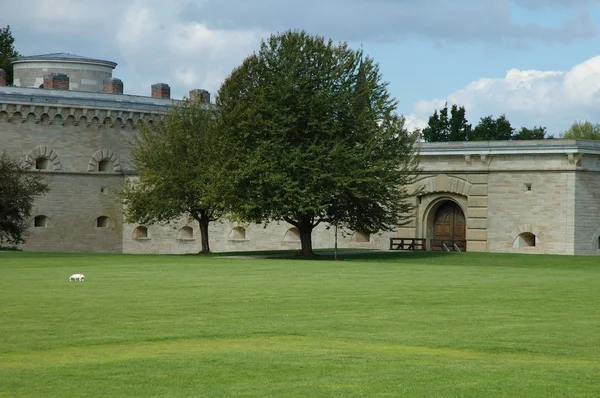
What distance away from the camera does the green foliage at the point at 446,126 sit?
3666 inches

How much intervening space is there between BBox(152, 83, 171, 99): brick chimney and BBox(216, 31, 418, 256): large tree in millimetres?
23586

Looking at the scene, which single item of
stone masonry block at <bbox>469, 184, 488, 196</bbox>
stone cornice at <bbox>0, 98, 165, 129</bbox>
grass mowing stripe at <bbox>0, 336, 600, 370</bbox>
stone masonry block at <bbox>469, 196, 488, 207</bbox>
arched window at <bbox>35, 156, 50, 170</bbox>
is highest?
stone cornice at <bbox>0, 98, 165, 129</bbox>

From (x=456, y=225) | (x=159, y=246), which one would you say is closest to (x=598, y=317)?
(x=456, y=225)

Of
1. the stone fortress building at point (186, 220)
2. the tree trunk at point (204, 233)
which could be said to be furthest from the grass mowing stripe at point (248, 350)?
the stone fortress building at point (186, 220)

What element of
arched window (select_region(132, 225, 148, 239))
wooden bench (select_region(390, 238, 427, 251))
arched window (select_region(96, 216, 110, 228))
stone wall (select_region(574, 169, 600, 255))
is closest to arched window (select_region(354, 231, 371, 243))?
wooden bench (select_region(390, 238, 427, 251))

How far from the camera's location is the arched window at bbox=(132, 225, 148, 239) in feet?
216

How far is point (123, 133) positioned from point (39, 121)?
524 centimetres

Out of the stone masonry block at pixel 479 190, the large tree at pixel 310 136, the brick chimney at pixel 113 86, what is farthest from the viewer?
the brick chimney at pixel 113 86

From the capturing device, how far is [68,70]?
2790 inches

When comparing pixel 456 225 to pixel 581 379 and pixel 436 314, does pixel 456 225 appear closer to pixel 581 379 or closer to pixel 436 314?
pixel 436 314

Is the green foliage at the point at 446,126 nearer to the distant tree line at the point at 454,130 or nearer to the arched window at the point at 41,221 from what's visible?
the distant tree line at the point at 454,130

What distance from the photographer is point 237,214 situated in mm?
47000

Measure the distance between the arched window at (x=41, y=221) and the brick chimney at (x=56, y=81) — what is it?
7421mm

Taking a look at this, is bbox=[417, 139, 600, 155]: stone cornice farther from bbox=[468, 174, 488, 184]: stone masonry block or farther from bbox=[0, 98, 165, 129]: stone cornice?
bbox=[0, 98, 165, 129]: stone cornice
